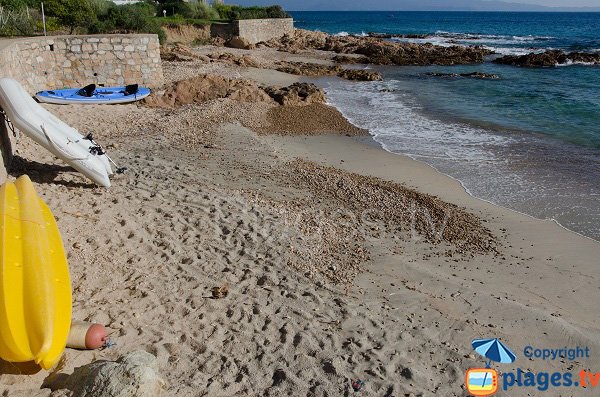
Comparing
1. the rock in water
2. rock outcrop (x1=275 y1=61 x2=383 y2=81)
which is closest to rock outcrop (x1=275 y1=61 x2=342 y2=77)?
rock outcrop (x1=275 y1=61 x2=383 y2=81)

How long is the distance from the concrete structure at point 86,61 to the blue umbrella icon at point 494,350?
1180 centimetres

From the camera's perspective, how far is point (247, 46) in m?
32.4

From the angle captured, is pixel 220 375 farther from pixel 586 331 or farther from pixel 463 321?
pixel 586 331

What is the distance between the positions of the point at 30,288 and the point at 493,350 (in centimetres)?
421

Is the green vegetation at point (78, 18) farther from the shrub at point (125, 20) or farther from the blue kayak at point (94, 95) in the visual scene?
the blue kayak at point (94, 95)

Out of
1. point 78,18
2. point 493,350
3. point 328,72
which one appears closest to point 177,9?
point 328,72

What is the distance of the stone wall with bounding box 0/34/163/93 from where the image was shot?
502 inches

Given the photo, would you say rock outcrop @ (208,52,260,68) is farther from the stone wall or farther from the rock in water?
the rock in water

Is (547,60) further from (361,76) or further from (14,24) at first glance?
(14,24)

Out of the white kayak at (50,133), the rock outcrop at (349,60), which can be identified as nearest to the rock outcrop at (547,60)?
the rock outcrop at (349,60)

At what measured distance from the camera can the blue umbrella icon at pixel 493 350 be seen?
15.0ft

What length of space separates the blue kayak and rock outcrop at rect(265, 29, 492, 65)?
2061cm

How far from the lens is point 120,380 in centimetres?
340

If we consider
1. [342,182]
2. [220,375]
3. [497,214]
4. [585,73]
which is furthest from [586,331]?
[585,73]
